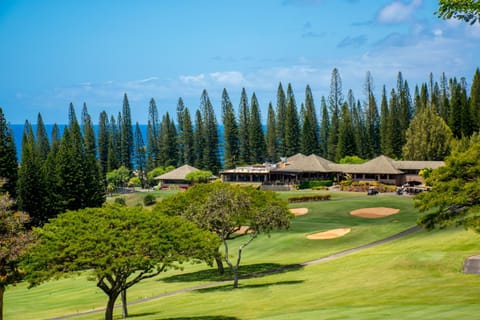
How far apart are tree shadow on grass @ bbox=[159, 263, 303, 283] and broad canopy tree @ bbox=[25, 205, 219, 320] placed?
1396 centimetres

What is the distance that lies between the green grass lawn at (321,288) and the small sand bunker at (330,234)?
1.08 meters

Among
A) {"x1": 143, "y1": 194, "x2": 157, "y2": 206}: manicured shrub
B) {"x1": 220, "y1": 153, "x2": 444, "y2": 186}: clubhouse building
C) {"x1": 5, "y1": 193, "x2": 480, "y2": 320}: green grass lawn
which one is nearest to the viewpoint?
{"x1": 5, "y1": 193, "x2": 480, "y2": 320}: green grass lawn

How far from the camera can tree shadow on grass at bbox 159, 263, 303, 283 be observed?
157 ft

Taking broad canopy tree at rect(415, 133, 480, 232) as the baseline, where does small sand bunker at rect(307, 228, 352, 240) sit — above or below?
below

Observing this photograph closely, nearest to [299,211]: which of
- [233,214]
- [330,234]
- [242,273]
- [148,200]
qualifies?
[330,234]

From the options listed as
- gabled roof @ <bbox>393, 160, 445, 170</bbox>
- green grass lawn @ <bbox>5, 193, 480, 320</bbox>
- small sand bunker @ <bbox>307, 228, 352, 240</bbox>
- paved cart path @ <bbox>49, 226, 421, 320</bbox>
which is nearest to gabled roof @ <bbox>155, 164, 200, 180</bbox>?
gabled roof @ <bbox>393, 160, 445, 170</bbox>

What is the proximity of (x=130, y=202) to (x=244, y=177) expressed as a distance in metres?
20.6

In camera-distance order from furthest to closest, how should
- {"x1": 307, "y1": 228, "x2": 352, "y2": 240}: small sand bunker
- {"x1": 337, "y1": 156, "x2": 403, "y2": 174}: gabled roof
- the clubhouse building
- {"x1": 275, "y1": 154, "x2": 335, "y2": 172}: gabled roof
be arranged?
{"x1": 275, "y1": 154, "x2": 335, "y2": 172}: gabled roof → the clubhouse building → {"x1": 337, "y1": 156, "x2": 403, "y2": 174}: gabled roof → {"x1": 307, "y1": 228, "x2": 352, "y2": 240}: small sand bunker

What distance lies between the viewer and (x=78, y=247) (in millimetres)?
29719

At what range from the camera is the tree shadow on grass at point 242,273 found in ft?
157

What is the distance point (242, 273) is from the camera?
160 ft

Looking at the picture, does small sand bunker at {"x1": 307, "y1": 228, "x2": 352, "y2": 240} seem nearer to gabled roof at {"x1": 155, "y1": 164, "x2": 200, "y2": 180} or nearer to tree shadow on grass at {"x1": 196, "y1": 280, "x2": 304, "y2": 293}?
tree shadow on grass at {"x1": 196, "y1": 280, "x2": 304, "y2": 293}

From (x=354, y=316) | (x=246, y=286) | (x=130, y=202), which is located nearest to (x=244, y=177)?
(x=130, y=202)

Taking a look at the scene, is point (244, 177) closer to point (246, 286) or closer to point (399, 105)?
point (399, 105)
